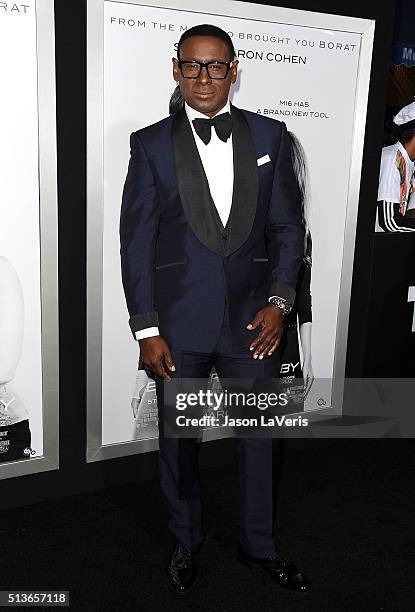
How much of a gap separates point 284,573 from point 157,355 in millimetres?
914

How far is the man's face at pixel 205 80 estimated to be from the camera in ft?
6.42

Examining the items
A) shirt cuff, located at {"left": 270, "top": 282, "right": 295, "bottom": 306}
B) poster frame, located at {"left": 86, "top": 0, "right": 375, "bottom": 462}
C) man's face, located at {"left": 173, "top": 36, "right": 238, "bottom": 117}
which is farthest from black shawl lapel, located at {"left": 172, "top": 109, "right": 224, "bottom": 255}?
poster frame, located at {"left": 86, "top": 0, "right": 375, "bottom": 462}

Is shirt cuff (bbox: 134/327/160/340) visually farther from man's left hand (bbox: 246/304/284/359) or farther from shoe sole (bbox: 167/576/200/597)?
shoe sole (bbox: 167/576/200/597)

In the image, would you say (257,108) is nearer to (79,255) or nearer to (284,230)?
(284,230)

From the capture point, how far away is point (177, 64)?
201 cm

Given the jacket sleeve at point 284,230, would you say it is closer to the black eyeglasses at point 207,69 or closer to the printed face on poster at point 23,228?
the black eyeglasses at point 207,69

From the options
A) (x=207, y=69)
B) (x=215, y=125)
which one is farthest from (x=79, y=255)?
(x=207, y=69)

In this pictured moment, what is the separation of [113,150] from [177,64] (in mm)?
620

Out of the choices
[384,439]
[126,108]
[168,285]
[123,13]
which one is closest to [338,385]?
[384,439]

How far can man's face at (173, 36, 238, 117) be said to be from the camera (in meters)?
1.96

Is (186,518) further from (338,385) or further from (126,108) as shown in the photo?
(126,108)

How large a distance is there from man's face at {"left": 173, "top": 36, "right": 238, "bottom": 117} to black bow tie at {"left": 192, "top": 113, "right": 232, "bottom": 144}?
0.04 metres

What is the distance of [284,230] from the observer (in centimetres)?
214

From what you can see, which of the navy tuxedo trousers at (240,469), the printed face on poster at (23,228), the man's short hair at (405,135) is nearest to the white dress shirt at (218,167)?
the navy tuxedo trousers at (240,469)
